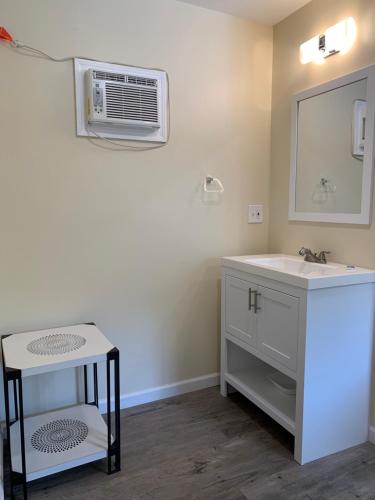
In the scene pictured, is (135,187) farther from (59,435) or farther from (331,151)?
(59,435)

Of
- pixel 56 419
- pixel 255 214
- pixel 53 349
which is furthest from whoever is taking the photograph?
pixel 255 214

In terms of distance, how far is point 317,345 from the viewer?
1617 millimetres

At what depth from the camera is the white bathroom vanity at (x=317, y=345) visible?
1.61 m

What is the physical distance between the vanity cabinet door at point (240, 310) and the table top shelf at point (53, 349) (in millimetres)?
801

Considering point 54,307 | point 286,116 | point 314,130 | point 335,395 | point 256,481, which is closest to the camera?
point 256,481

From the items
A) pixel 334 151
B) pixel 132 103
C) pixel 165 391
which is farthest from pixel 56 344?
pixel 334 151

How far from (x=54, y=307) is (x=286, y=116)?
6.11 ft

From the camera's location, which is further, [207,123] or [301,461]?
[207,123]

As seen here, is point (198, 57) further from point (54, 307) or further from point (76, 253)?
point (54, 307)

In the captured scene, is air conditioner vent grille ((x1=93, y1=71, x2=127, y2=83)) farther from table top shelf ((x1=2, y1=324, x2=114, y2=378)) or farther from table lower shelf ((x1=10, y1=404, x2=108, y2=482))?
table lower shelf ((x1=10, y1=404, x2=108, y2=482))

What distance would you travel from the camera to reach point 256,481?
1576 millimetres

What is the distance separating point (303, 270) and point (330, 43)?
126cm

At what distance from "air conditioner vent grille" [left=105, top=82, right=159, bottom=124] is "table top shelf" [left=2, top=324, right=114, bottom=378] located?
115 cm

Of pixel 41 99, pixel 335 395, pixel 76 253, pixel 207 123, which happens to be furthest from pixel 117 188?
pixel 335 395
